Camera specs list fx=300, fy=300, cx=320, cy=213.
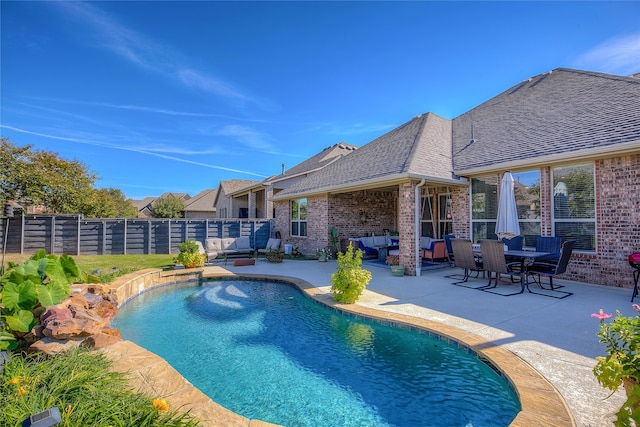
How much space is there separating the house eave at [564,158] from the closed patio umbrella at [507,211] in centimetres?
38

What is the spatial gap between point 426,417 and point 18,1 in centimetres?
1047

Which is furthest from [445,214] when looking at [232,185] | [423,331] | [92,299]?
[232,185]

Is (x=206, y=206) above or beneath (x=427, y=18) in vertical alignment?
beneath

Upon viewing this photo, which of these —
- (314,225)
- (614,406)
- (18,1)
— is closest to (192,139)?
(314,225)

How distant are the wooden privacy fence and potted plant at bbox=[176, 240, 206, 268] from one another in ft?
17.7

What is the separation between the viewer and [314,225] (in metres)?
13.7

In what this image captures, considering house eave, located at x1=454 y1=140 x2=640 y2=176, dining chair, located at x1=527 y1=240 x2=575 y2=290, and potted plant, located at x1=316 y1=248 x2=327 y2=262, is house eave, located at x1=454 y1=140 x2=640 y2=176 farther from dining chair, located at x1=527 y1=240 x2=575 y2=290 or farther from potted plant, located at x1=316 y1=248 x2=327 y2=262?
potted plant, located at x1=316 y1=248 x2=327 y2=262

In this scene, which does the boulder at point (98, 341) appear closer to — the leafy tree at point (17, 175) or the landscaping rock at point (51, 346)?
the landscaping rock at point (51, 346)

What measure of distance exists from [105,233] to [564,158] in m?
18.2

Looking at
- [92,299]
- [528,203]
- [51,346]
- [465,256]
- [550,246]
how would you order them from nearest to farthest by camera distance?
[51,346]
[92,299]
[550,246]
[465,256]
[528,203]

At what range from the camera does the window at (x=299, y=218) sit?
49.3 ft

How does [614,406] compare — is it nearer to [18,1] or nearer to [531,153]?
[531,153]

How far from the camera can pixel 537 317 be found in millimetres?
5074

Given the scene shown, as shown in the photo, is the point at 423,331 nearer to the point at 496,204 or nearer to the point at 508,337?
the point at 508,337
